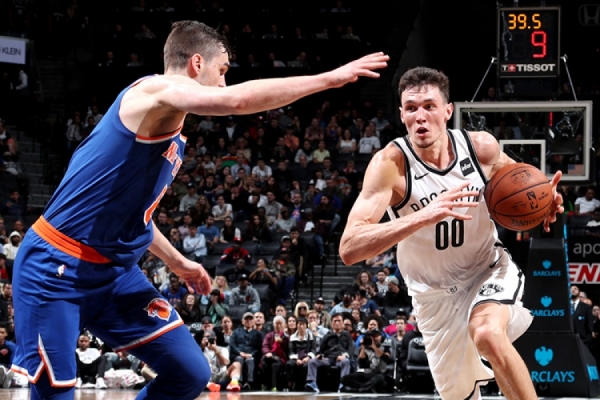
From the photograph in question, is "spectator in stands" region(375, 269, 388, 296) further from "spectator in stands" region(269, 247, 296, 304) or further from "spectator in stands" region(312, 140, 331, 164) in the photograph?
"spectator in stands" region(312, 140, 331, 164)

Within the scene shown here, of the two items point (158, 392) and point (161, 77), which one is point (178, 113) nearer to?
point (161, 77)

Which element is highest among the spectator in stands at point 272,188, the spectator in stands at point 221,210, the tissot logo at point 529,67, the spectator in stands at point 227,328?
the tissot logo at point 529,67

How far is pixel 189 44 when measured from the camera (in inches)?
168

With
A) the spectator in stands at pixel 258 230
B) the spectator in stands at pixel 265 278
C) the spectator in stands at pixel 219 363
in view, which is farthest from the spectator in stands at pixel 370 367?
the spectator in stands at pixel 258 230

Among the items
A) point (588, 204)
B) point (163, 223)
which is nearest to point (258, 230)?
point (163, 223)

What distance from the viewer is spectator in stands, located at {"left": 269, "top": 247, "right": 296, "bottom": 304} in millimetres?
15625

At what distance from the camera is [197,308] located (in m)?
14.7

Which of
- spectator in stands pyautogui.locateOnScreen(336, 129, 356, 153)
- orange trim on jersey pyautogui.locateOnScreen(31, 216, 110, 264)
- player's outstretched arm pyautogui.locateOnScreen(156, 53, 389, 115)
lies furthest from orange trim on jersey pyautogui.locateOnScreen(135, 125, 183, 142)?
spectator in stands pyautogui.locateOnScreen(336, 129, 356, 153)

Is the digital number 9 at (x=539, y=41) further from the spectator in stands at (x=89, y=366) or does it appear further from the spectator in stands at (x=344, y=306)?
the spectator in stands at (x=89, y=366)

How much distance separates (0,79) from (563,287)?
48.0 feet

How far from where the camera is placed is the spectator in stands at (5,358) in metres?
13.6

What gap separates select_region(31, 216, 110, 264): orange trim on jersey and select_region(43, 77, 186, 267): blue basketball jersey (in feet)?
0.06

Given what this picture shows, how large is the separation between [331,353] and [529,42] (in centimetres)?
518

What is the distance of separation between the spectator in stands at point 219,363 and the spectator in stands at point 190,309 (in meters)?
0.91
